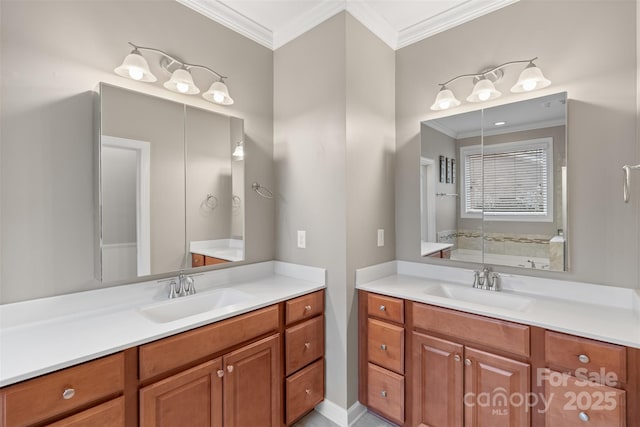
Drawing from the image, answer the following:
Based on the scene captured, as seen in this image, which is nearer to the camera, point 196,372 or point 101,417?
point 101,417

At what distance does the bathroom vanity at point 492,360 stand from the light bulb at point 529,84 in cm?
123

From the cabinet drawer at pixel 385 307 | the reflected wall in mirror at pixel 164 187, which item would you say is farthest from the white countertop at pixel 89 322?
the cabinet drawer at pixel 385 307

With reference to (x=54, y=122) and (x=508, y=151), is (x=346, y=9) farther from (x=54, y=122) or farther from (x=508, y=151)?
(x=54, y=122)

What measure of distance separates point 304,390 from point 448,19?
2700mm

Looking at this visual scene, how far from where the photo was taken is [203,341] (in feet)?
4.58

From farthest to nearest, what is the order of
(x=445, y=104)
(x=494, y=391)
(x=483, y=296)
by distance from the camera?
(x=445, y=104) < (x=483, y=296) < (x=494, y=391)

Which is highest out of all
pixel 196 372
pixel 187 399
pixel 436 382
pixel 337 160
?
pixel 337 160

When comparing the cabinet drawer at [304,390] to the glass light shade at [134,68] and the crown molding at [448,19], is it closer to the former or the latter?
the glass light shade at [134,68]

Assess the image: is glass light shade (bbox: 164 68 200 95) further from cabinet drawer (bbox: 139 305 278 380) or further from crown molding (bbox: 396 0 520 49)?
crown molding (bbox: 396 0 520 49)

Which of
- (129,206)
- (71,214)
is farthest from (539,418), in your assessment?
(71,214)

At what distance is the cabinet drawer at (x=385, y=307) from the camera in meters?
1.82

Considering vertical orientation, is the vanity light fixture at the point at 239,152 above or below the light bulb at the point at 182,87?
below

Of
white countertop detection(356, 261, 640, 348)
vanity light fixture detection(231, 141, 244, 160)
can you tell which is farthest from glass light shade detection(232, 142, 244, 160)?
white countertop detection(356, 261, 640, 348)

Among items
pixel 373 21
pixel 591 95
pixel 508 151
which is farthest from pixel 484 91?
pixel 373 21
